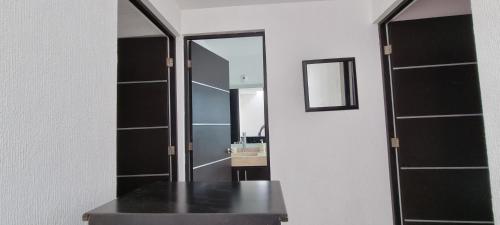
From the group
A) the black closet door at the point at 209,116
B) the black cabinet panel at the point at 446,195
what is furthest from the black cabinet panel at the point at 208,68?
the black cabinet panel at the point at 446,195

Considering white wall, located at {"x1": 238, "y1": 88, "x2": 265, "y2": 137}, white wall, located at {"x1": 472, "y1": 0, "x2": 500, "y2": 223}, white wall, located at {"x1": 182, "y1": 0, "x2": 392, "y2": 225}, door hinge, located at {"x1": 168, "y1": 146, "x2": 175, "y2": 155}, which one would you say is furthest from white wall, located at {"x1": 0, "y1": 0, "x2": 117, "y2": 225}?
white wall, located at {"x1": 238, "y1": 88, "x2": 265, "y2": 137}

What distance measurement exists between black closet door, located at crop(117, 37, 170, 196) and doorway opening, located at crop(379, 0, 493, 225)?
6.69 feet

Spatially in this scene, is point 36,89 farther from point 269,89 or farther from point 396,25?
point 396,25

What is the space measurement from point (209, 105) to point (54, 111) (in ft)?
6.25

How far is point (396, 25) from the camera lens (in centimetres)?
222

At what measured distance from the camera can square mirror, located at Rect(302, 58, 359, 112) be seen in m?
2.31

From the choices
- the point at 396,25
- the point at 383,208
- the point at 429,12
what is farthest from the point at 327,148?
the point at 429,12

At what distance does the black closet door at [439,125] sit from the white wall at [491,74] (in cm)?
107

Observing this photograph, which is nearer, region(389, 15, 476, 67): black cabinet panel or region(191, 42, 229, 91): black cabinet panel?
region(389, 15, 476, 67): black cabinet panel

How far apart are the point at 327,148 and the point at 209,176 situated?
1.24 meters

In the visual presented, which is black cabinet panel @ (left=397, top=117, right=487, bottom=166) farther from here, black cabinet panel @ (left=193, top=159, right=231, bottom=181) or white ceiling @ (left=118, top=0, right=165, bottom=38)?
white ceiling @ (left=118, top=0, right=165, bottom=38)

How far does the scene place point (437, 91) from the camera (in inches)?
82.7

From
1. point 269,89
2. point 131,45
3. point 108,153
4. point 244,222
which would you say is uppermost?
point 131,45

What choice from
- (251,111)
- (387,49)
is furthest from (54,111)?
(251,111)
